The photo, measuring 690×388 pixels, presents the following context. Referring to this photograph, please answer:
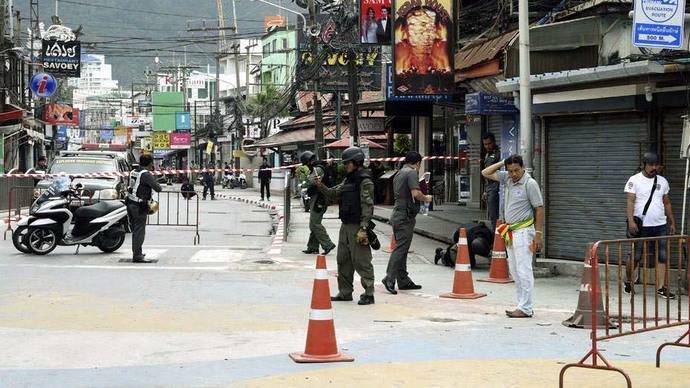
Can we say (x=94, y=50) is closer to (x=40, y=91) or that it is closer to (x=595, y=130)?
(x=40, y=91)

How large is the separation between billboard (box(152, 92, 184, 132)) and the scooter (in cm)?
8865

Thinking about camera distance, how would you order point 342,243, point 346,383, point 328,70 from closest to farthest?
point 346,383 → point 342,243 → point 328,70

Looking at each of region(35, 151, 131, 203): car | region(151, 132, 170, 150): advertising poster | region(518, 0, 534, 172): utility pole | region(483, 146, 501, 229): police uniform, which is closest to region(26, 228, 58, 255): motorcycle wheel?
region(35, 151, 131, 203): car

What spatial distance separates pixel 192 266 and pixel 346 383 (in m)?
8.76

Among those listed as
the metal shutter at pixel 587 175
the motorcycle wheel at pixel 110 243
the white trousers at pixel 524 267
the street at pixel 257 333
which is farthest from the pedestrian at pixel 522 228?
the motorcycle wheel at pixel 110 243

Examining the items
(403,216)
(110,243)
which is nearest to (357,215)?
(403,216)

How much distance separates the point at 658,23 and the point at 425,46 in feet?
27.9

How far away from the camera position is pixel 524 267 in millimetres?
10938

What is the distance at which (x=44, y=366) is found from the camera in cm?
812

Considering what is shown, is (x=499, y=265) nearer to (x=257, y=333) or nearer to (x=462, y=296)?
(x=462, y=296)

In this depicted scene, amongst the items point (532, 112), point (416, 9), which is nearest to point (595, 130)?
point (532, 112)

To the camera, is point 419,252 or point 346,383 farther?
point 419,252

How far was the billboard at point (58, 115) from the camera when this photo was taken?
55.8 meters

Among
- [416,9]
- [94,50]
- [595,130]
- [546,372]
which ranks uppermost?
[94,50]
